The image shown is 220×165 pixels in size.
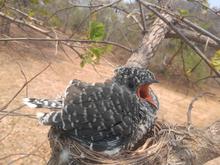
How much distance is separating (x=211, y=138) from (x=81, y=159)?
91 cm

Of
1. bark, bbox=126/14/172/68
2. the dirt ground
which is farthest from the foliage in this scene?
the dirt ground

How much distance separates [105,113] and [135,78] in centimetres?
44

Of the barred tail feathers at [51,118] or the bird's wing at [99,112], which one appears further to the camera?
the bird's wing at [99,112]

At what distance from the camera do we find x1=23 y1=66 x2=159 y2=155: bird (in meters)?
2.53

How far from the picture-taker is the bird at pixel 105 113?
2.53m

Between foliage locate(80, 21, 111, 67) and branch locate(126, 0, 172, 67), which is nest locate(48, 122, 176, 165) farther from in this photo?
branch locate(126, 0, 172, 67)

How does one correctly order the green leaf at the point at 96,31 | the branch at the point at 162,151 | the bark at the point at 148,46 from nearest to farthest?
the green leaf at the point at 96,31
the branch at the point at 162,151
the bark at the point at 148,46

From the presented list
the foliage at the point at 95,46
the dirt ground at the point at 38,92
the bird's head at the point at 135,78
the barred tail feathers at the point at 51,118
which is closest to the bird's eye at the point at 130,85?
the bird's head at the point at 135,78

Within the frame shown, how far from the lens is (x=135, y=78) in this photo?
2912 mm

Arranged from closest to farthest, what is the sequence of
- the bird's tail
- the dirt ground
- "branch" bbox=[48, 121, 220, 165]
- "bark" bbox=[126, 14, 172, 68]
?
"branch" bbox=[48, 121, 220, 165] → the bird's tail → "bark" bbox=[126, 14, 172, 68] → the dirt ground

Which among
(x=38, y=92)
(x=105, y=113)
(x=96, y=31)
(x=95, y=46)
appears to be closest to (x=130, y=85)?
(x=105, y=113)

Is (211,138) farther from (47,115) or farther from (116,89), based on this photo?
(47,115)

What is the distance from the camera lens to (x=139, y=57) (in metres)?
3.28

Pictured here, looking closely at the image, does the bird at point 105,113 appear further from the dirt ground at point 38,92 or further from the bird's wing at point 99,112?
the dirt ground at point 38,92
